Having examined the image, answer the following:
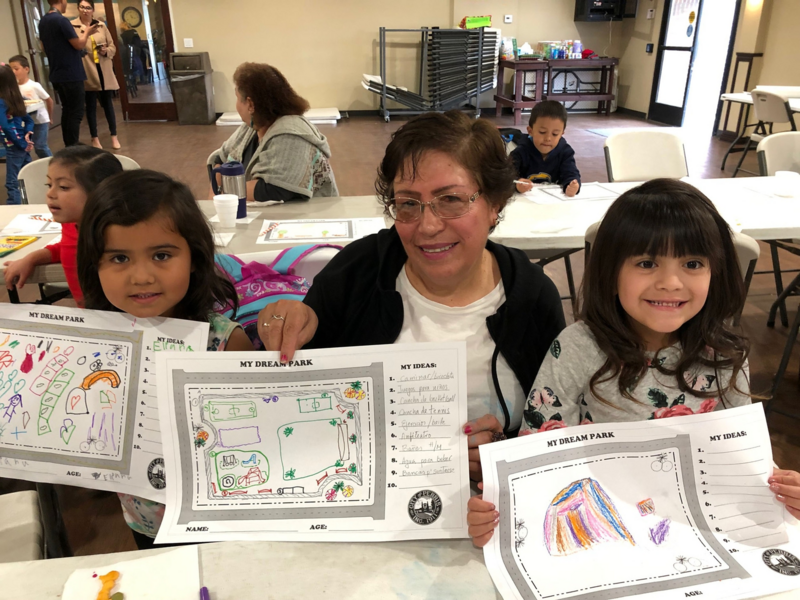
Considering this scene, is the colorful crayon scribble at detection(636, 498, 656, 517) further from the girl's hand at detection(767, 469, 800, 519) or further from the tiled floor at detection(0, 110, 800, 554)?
the tiled floor at detection(0, 110, 800, 554)

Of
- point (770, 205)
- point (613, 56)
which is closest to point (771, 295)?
point (770, 205)

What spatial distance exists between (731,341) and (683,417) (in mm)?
290

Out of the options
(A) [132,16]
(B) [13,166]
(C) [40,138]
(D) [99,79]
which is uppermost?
(A) [132,16]

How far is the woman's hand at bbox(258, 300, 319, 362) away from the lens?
929 mm

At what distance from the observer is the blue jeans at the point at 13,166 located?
4844mm

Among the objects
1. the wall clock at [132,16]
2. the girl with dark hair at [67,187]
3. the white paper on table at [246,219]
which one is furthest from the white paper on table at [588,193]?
the wall clock at [132,16]

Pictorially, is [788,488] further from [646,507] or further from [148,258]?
[148,258]

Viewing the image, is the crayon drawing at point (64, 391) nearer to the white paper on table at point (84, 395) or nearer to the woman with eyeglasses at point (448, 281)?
the white paper on table at point (84, 395)

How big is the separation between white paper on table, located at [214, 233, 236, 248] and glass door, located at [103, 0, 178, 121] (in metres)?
8.74

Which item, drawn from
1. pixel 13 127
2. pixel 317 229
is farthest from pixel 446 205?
pixel 13 127

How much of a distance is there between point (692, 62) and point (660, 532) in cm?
999

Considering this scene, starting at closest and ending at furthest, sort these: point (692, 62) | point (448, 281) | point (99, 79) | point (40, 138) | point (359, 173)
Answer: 1. point (448, 281)
2. point (40, 138)
3. point (359, 173)
4. point (99, 79)
5. point (692, 62)

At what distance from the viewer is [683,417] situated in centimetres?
89

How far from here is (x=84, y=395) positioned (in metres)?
1.00
